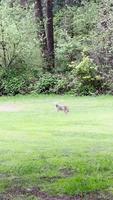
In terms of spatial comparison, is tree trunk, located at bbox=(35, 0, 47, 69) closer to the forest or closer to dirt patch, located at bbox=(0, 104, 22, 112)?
the forest

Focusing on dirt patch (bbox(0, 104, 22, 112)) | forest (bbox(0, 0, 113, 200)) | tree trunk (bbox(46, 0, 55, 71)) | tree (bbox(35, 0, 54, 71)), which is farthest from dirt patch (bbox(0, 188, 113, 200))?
tree trunk (bbox(46, 0, 55, 71))

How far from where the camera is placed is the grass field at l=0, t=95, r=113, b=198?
25.8 ft

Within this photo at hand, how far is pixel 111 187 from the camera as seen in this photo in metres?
7.50

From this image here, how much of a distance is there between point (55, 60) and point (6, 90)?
508 centimetres

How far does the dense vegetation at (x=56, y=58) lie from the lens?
95.5 feet

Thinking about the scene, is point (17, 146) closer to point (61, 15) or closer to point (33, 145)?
point (33, 145)

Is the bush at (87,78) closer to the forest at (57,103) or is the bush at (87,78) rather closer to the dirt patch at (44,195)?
the forest at (57,103)

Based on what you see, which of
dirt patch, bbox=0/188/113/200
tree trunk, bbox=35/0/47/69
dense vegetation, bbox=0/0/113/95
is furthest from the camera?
tree trunk, bbox=35/0/47/69

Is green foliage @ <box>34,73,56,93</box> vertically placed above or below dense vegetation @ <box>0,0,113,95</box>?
below

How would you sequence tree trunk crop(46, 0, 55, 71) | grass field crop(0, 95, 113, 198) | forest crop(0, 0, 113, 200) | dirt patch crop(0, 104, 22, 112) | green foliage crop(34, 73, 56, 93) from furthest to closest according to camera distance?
tree trunk crop(46, 0, 55, 71), green foliage crop(34, 73, 56, 93), dirt patch crop(0, 104, 22, 112), forest crop(0, 0, 113, 200), grass field crop(0, 95, 113, 198)

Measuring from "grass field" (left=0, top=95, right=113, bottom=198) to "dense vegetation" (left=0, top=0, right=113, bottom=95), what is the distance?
6.09 meters

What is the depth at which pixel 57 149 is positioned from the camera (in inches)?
440

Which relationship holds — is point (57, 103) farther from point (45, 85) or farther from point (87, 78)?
point (45, 85)

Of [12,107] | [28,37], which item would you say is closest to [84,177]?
[12,107]
